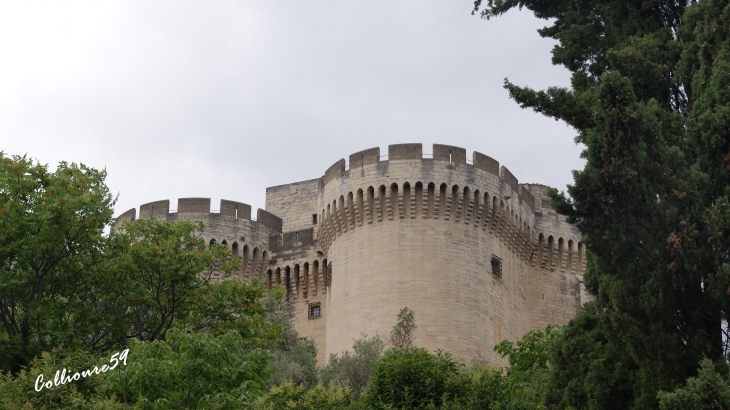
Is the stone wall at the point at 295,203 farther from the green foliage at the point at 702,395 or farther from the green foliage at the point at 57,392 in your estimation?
the green foliage at the point at 702,395

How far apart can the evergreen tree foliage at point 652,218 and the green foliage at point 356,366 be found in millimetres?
10552

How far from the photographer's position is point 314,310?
126ft

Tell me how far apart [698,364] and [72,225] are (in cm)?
1092

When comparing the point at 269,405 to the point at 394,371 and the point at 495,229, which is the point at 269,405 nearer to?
Result: the point at 394,371

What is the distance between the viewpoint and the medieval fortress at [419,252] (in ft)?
111

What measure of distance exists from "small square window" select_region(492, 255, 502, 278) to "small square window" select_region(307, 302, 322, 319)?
5.78 metres

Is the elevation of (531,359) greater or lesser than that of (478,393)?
greater

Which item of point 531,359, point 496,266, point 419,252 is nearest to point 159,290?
point 531,359

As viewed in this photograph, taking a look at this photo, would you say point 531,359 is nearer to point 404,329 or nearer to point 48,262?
point 404,329

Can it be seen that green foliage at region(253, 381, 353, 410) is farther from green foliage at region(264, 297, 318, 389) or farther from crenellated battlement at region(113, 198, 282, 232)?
crenellated battlement at region(113, 198, 282, 232)

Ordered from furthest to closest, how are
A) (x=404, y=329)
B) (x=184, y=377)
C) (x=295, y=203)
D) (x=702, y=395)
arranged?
(x=295, y=203) → (x=404, y=329) → (x=184, y=377) → (x=702, y=395)

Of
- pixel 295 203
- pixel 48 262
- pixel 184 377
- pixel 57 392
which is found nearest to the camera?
pixel 57 392

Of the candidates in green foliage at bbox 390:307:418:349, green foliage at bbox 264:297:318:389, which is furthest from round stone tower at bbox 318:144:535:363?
green foliage at bbox 264:297:318:389

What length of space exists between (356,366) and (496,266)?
7011 millimetres
